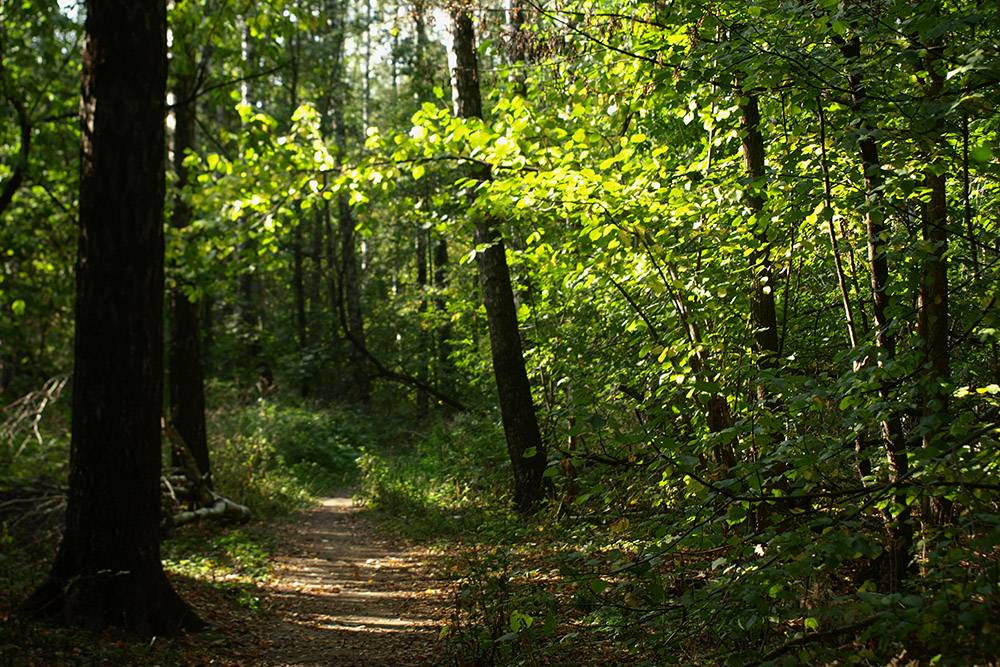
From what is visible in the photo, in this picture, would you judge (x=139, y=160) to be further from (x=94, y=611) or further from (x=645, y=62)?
(x=645, y=62)

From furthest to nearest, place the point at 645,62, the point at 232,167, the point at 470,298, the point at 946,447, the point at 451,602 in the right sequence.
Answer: the point at 470,298 < the point at 451,602 < the point at 232,167 < the point at 645,62 < the point at 946,447

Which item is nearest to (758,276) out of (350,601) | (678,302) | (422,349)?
(678,302)

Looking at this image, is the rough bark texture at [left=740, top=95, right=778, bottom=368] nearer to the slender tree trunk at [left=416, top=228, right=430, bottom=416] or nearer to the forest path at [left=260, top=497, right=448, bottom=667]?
the forest path at [left=260, top=497, right=448, bottom=667]

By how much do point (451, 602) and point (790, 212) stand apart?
186 inches

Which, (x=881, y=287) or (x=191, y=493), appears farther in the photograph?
(x=191, y=493)

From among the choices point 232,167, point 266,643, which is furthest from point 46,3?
point 266,643

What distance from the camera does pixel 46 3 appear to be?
7.35 meters

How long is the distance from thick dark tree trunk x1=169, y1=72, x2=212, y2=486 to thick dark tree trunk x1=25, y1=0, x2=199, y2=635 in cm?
517

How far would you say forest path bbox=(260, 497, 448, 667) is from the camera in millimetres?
5898

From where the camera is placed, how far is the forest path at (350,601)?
5898mm

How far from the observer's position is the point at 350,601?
7.59 m

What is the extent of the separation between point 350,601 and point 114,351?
3599 millimetres

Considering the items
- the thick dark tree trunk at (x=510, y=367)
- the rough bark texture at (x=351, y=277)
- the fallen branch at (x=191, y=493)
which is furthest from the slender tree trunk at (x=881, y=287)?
the rough bark texture at (x=351, y=277)

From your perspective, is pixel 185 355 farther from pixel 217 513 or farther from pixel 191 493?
pixel 217 513
